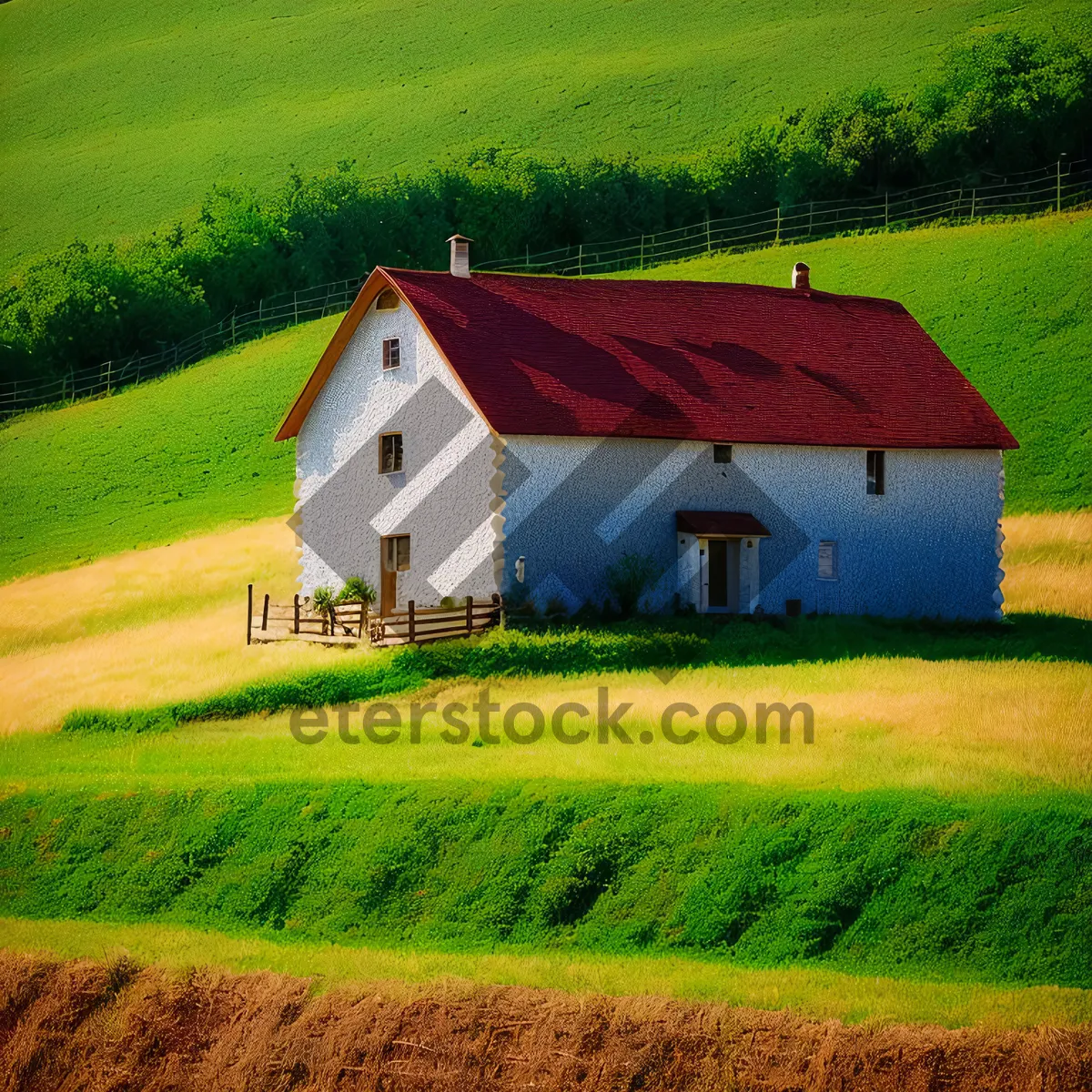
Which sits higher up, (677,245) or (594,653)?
(677,245)

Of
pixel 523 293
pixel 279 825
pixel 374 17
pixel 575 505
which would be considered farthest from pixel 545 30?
pixel 279 825

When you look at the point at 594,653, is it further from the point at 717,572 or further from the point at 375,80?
the point at 375,80

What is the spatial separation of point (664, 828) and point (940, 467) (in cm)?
1931

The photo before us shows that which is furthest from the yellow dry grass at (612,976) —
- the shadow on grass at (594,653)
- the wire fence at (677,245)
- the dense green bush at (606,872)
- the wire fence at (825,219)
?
the wire fence at (825,219)

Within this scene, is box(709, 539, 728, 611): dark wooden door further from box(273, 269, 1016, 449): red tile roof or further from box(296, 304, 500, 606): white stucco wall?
box(296, 304, 500, 606): white stucco wall

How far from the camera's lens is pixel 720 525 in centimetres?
3272

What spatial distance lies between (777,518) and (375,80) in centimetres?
4837

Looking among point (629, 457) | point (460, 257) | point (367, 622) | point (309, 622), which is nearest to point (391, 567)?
point (309, 622)

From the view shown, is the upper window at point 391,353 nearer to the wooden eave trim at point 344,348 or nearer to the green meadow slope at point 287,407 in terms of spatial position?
the wooden eave trim at point 344,348

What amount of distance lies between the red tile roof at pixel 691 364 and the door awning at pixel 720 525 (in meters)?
1.75

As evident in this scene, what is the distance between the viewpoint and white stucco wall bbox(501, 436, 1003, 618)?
31438 mm

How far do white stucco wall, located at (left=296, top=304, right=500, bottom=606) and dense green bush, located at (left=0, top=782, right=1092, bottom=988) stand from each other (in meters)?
11.1

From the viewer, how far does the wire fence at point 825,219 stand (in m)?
59.0

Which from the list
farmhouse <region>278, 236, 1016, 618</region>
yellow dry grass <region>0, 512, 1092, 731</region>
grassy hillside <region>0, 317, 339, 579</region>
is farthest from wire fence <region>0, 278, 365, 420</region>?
farmhouse <region>278, 236, 1016, 618</region>
